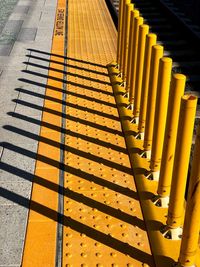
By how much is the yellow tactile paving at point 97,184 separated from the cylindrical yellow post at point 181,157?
0.44 metres

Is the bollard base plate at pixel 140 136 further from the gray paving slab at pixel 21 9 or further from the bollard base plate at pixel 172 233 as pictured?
the gray paving slab at pixel 21 9

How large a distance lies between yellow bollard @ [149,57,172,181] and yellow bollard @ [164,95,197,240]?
33.3 inches

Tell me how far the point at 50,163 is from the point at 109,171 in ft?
2.51

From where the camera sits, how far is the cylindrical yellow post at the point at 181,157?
3.18 m

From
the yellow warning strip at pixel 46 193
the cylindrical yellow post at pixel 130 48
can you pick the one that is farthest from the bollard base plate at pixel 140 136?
the cylindrical yellow post at pixel 130 48

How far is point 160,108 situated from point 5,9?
10201 mm

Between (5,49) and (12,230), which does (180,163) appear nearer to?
(12,230)

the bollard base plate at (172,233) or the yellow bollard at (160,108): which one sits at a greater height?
the yellow bollard at (160,108)

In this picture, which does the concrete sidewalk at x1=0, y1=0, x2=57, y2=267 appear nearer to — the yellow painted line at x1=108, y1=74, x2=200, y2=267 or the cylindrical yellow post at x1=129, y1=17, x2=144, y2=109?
the yellow painted line at x1=108, y1=74, x2=200, y2=267

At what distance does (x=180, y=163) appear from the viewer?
3420 mm

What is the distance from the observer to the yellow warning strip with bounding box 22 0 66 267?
12.4ft

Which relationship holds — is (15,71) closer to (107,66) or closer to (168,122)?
(107,66)

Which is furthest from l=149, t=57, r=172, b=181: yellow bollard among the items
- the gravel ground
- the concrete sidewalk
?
the gravel ground

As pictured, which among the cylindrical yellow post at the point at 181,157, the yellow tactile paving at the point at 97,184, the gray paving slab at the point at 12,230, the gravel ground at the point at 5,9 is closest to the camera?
the cylindrical yellow post at the point at 181,157
